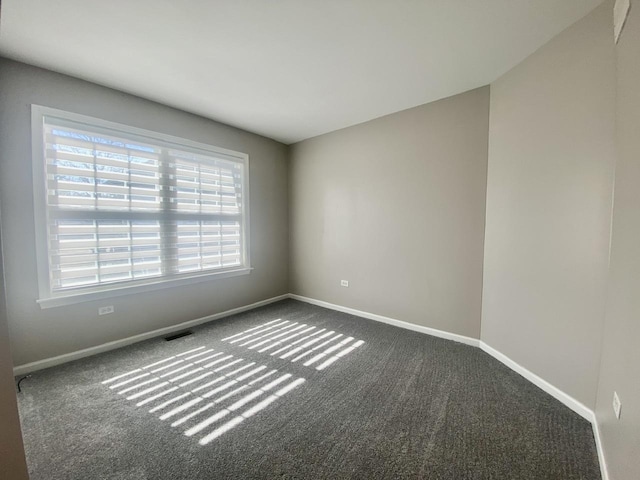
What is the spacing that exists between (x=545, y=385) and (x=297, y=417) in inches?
78.5

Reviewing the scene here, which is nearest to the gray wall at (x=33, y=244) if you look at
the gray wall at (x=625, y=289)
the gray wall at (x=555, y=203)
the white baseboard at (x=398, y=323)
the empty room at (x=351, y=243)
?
the empty room at (x=351, y=243)

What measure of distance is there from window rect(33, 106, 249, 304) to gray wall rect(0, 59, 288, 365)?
0.29 ft

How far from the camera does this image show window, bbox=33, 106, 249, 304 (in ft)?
7.70

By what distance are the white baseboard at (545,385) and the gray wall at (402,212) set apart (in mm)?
281

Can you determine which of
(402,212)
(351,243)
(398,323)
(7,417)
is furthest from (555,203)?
(7,417)

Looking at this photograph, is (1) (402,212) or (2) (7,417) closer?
(2) (7,417)

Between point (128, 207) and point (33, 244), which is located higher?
point (128, 207)

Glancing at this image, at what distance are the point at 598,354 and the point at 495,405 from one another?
76 cm

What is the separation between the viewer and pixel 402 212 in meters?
3.23

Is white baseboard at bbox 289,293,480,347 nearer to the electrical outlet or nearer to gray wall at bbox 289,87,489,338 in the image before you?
gray wall at bbox 289,87,489,338

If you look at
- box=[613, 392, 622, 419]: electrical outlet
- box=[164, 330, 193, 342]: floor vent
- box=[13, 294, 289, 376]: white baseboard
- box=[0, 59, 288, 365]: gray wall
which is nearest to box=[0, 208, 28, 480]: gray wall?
box=[13, 294, 289, 376]: white baseboard

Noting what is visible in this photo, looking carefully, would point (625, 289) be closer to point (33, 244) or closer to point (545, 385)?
point (545, 385)

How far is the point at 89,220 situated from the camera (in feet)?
8.34

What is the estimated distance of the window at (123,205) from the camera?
2.35 metres
